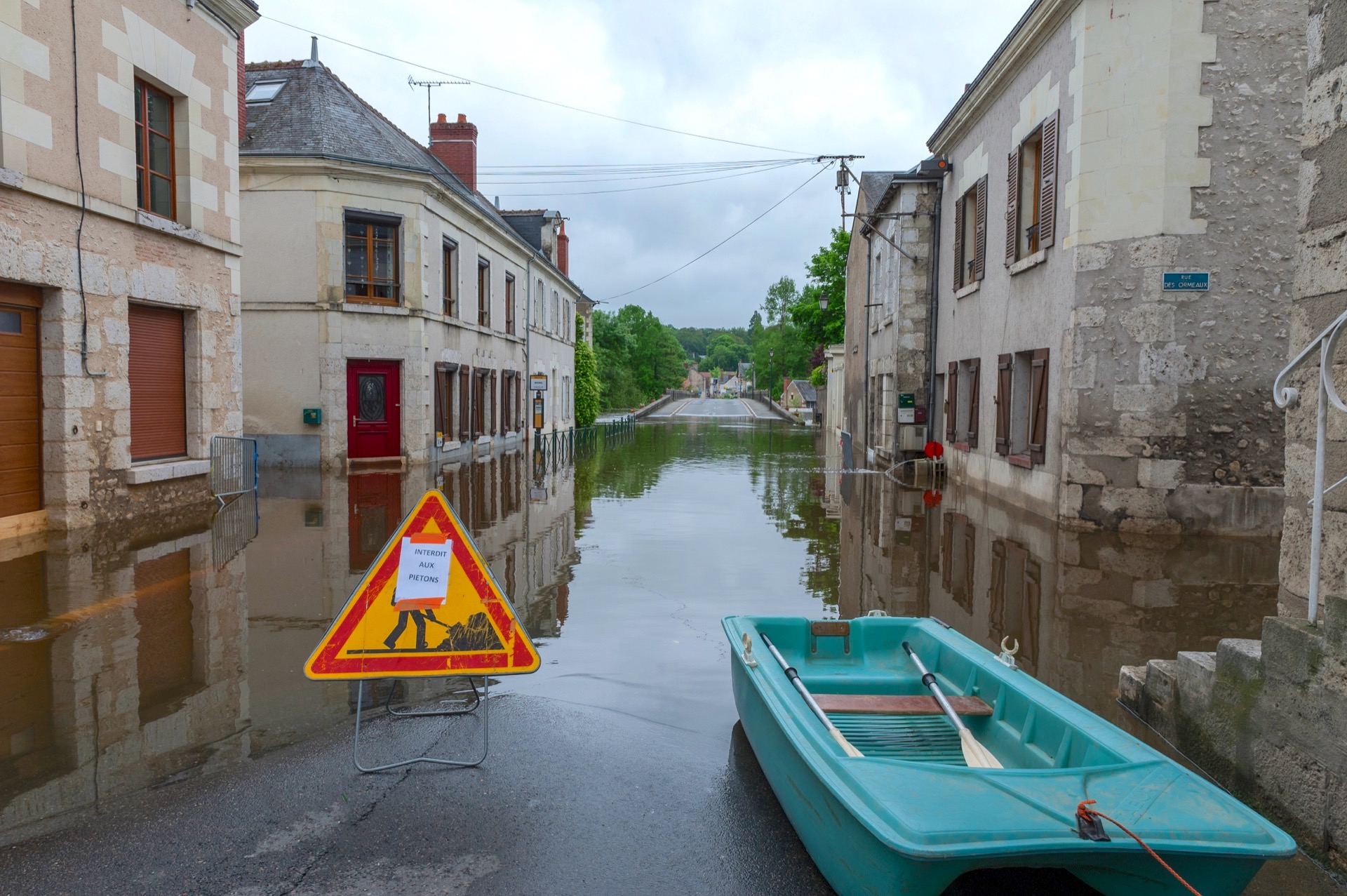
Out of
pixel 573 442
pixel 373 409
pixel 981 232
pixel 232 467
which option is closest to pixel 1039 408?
pixel 981 232

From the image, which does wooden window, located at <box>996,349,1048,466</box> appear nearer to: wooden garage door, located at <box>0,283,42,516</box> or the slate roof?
wooden garage door, located at <box>0,283,42,516</box>

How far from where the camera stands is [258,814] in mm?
3684

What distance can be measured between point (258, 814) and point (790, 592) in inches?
197

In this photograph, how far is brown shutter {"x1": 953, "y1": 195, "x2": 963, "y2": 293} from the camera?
17.9 metres

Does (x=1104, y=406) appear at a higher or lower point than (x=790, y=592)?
higher

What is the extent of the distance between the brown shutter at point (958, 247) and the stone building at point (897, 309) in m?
1.69

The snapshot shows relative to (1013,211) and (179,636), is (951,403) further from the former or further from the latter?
(179,636)

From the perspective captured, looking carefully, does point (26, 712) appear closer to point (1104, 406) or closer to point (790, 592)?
point (790, 592)

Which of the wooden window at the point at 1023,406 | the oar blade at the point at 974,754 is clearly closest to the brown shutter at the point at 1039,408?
the wooden window at the point at 1023,406

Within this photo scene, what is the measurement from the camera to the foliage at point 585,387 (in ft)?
138

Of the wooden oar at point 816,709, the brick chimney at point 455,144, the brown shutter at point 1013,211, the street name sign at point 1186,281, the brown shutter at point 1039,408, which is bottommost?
the wooden oar at point 816,709

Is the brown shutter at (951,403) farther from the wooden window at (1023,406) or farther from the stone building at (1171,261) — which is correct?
the stone building at (1171,261)

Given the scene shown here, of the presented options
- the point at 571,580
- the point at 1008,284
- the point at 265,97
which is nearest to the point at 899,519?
the point at 1008,284

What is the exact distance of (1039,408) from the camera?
41.4ft
